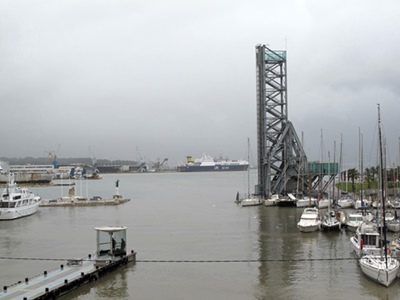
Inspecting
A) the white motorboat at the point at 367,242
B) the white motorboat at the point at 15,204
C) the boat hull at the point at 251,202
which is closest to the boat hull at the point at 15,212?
the white motorboat at the point at 15,204

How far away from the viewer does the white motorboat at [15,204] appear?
47.8 metres

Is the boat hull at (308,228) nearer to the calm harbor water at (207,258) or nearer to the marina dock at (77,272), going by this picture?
the calm harbor water at (207,258)

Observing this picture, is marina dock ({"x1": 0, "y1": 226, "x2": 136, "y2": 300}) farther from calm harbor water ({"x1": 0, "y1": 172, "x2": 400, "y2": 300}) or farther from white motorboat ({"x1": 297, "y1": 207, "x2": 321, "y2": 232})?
white motorboat ({"x1": 297, "y1": 207, "x2": 321, "y2": 232})

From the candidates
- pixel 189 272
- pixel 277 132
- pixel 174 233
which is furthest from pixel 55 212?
pixel 189 272

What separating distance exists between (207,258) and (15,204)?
28.5m

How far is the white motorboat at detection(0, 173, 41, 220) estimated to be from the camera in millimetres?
47812

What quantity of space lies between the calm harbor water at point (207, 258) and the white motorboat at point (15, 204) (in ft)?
4.15

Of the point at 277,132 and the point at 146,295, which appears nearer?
the point at 146,295

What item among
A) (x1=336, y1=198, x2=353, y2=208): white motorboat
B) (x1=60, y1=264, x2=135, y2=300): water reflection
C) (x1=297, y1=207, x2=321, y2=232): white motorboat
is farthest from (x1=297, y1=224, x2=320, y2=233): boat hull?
(x1=336, y1=198, x2=353, y2=208): white motorboat

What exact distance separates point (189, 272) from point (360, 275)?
7629 mm

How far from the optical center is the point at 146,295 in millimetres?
20250

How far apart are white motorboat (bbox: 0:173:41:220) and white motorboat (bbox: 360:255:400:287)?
117ft

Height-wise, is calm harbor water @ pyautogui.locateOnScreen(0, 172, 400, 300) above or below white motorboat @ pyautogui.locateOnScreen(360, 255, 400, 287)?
below

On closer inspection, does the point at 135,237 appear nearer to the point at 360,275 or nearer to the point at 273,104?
the point at 360,275
